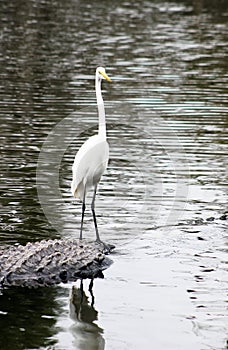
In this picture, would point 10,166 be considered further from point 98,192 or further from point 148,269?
point 148,269

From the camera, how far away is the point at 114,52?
1101 inches

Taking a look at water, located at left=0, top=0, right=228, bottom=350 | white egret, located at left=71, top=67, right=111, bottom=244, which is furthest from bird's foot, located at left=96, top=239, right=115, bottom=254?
water, located at left=0, top=0, right=228, bottom=350

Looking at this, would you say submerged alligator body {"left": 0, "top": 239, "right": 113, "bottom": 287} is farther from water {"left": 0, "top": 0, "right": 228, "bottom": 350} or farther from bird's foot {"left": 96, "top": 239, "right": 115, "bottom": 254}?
bird's foot {"left": 96, "top": 239, "right": 115, "bottom": 254}

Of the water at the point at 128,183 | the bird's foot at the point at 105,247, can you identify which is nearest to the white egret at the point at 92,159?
the bird's foot at the point at 105,247

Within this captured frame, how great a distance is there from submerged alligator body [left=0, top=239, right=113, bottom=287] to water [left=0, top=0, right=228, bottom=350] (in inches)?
5.8

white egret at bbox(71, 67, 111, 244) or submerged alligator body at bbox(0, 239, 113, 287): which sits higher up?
white egret at bbox(71, 67, 111, 244)

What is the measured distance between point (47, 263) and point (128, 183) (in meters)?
4.46

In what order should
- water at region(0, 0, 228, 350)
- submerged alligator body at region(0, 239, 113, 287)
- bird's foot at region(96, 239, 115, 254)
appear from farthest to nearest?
bird's foot at region(96, 239, 115, 254) < submerged alligator body at region(0, 239, 113, 287) < water at region(0, 0, 228, 350)

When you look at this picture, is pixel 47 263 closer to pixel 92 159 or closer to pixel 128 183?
pixel 92 159

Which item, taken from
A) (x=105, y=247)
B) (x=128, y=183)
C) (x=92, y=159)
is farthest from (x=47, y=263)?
(x=128, y=183)

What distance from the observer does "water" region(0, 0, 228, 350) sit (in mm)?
8359

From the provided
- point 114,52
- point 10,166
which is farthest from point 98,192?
point 114,52

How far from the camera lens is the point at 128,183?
1354 cm

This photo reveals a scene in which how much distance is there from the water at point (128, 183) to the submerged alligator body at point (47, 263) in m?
0.15
